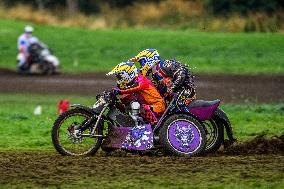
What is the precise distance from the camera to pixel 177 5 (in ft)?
187

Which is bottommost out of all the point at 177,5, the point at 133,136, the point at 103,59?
the point at 133,136

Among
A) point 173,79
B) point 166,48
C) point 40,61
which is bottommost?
point 173,79

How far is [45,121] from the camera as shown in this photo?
2169 centimetres

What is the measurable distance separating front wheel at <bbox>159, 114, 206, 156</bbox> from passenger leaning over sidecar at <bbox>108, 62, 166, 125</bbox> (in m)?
0.34

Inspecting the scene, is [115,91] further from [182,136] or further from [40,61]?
[40,61]

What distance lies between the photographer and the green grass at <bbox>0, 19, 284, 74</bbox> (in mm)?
40156

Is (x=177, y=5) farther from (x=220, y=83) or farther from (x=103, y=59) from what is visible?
(x=220, y=83)

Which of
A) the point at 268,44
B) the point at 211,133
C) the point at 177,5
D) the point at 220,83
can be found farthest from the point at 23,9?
the point at 211,133

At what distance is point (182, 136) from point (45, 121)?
7336mm

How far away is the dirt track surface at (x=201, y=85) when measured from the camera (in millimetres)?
28406

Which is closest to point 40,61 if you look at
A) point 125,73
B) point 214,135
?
point 214,135

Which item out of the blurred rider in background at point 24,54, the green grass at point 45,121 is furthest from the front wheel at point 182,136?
the blurred rider in background at point 24,54

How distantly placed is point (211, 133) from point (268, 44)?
29.6 m

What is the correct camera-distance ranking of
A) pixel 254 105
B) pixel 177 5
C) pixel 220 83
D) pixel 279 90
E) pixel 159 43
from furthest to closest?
pixel 177 5, pixel 159 43, pixel 220 83, pixel 279 90, pixel 254 105
